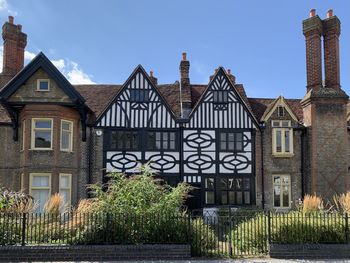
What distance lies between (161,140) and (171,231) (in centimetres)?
1033

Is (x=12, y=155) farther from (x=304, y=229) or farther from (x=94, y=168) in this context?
(x=304, y=229)

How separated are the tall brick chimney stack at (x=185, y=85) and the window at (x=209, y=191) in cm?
377

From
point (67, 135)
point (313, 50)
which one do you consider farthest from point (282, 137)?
point (67, 135)

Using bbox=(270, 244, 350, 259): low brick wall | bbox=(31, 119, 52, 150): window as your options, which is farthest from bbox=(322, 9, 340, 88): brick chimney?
bbox=(31, 119, 52, 150): window

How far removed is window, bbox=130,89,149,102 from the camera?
2338 cm

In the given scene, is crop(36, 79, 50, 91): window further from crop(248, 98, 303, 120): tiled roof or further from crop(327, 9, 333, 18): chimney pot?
crop(327, 9, 333, 18): chimney pot

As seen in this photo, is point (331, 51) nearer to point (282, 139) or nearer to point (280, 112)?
point (280, 112)

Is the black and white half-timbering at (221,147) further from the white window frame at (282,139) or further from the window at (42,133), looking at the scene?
the window at (42,133)

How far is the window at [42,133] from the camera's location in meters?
21.2

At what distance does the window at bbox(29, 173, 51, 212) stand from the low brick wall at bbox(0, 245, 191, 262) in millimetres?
8393

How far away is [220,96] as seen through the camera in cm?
2383

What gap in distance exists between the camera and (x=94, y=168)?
2305 centimetres

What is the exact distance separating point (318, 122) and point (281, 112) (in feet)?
6.88

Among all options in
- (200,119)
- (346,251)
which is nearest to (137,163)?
(200,119)
